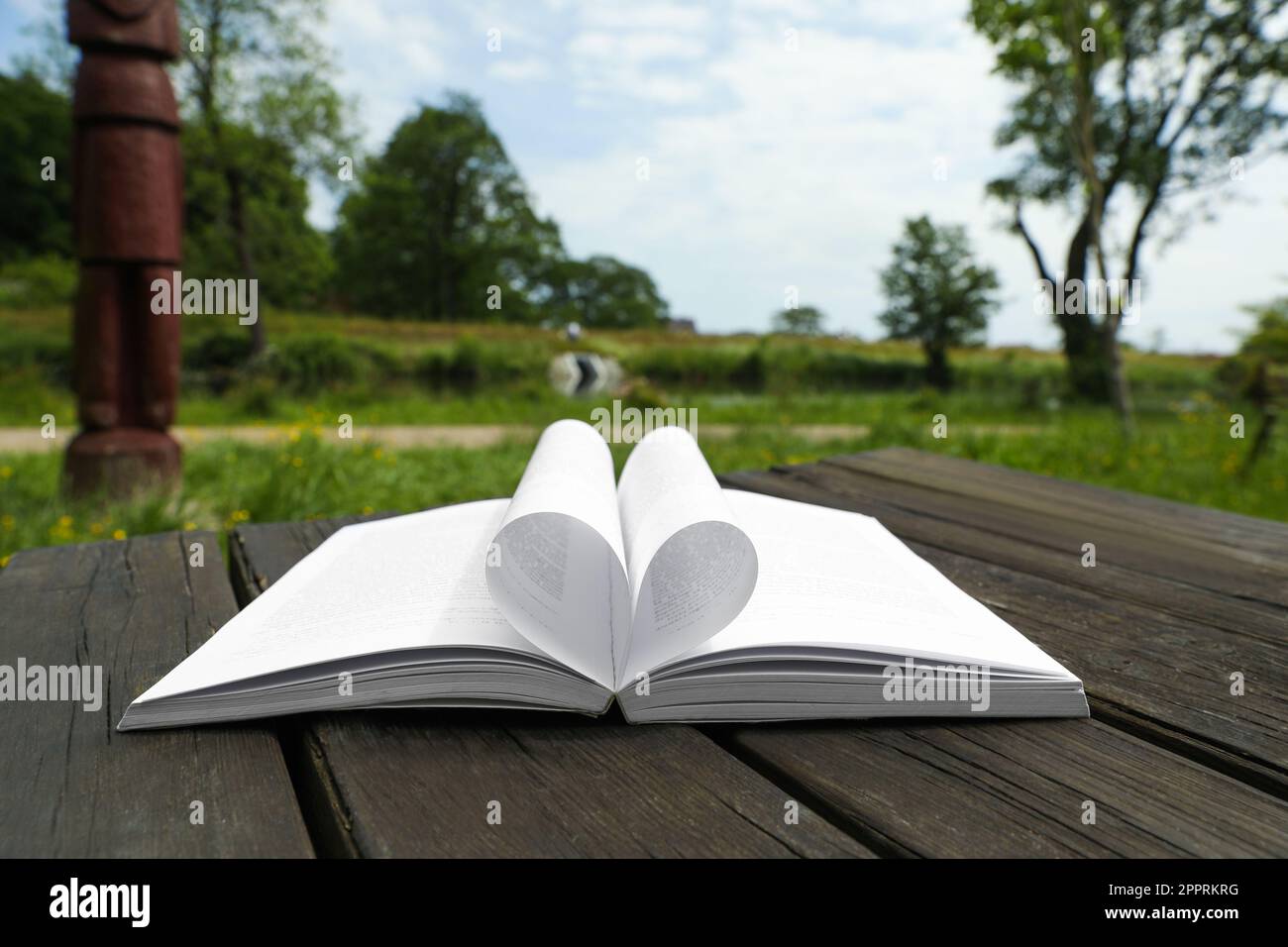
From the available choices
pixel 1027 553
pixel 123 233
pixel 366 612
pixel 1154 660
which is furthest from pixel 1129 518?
pixel 123 233

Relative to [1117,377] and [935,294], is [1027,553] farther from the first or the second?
[935,294]

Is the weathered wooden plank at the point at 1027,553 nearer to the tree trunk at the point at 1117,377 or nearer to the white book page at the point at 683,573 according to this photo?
the white book page at the point at 683,573

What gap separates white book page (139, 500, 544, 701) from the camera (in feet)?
2.23

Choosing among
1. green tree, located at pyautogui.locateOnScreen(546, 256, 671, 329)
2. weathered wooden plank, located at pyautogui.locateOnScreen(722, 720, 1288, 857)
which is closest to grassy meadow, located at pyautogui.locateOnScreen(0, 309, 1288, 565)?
weathered wooden plank, located at pyautogui.locateOnScreen(722, 720, 1288, 857)

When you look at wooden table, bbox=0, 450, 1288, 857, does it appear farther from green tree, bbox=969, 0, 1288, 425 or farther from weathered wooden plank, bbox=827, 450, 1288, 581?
green tree, bbox=969, 0, 1288, 425

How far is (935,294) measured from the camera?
16.9 m

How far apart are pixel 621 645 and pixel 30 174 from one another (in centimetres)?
2737

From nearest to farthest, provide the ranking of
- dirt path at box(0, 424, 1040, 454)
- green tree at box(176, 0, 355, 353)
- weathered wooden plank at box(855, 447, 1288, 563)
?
weathered wooden plank at box(855, 447, 1288, 563), dirt path at box(0, 424, 1040, 454), green tree at box(176, 0, 355, 353)

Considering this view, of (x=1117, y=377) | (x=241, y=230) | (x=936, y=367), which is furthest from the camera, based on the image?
(x=936, y=367)

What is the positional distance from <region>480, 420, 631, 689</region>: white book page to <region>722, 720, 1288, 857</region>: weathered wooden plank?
0.14 metres

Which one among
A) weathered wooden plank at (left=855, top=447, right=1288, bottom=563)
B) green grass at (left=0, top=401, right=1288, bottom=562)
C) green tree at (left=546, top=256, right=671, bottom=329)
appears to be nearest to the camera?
weathered wooden plank at (left=855, top=447, right=1288, bottom=563)

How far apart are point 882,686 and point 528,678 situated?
0.29 meters

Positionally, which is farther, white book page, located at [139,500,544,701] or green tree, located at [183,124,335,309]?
green tree, located at [183,124,335,309]

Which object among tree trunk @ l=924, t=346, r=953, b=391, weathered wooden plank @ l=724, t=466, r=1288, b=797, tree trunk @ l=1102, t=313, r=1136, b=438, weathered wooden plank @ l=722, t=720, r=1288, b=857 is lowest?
weathered wooden plank @ l=722, t=720, r=1288, b=857
